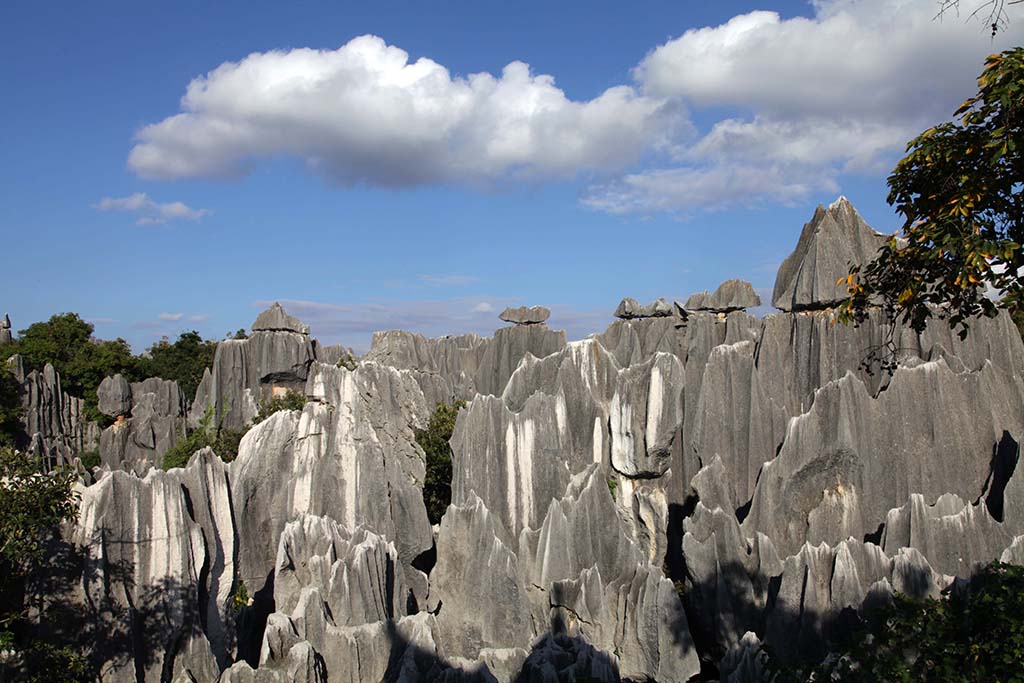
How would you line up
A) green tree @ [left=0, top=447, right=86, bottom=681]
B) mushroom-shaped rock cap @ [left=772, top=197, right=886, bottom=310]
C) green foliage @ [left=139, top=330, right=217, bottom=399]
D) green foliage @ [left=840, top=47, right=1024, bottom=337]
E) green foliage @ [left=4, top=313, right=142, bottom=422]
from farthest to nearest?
green foliage @ [left=139, top=330, right=217, bottom=399]
green foliage @ [left=4, top=313, right=142, bottom=422]
mushroom-shaped rock cap @ [left=772, top=197, right=886, bottom=310]
green tree @ [left=0, top=447, right=86, bottom=681]
green foliage @ [left=840, top=47, right=1024, bottom=337]

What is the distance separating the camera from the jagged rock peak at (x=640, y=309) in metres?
43.4

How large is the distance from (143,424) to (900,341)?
33012 millimetres

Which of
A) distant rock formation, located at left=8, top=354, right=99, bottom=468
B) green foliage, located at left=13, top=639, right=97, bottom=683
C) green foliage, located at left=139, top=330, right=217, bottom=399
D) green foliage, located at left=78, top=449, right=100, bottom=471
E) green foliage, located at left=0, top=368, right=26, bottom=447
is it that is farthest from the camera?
green foliage, located at left=139, top=330, right=217, bottom=399

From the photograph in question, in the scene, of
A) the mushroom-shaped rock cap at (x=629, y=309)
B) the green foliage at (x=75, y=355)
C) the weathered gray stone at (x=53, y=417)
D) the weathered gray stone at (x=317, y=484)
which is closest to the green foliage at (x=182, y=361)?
the green foliage at (x=75, y=355)

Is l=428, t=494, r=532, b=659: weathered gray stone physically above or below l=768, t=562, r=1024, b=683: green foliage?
below

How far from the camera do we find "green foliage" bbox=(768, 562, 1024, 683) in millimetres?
7270

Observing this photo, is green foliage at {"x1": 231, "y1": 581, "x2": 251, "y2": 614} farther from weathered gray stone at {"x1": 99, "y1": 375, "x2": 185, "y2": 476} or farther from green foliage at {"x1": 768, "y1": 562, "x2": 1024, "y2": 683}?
weathered gray stone at {"x1": 99, "y1": 375, "x2": 185, "y2": 476}

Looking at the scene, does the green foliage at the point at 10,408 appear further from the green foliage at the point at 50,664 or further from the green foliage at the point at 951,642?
the green foliage at the point at 951,642

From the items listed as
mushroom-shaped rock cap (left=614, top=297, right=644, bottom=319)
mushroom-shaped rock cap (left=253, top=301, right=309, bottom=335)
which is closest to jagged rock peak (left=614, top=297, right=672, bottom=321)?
mushroom-shaped rock cap (left=614, top=297, right=644, bottom=319)

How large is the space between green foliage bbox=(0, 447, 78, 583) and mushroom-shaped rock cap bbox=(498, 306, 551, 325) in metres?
34.1

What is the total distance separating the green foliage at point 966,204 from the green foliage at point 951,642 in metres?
2.68

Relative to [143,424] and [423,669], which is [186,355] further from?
[423,669]

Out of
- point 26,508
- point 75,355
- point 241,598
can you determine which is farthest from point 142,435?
point 26,508

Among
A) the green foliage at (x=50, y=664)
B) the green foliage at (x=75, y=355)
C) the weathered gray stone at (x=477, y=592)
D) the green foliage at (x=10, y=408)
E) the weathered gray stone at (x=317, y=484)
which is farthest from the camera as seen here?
the green foliage at (x=75, y=355)
